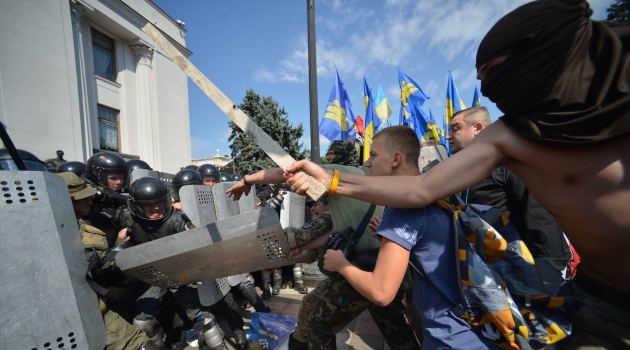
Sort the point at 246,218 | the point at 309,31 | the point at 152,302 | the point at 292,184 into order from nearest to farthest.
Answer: the point at 292,184, the point at 246,218, the point at 152,302, the point at 309,31

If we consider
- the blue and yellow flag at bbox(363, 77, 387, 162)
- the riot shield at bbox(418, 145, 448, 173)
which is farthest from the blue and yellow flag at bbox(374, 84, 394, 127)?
the riot shield at bbox(418, 145, 448, 173)

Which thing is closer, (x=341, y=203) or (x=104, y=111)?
(x=341, y=203)

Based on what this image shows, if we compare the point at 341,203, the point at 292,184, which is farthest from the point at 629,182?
the point at 341,203

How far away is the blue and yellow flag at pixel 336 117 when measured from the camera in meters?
7.41

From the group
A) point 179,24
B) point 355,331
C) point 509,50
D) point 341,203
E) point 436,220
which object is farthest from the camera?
point 179,24

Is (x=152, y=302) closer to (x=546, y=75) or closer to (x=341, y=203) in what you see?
(x=341, y=203)

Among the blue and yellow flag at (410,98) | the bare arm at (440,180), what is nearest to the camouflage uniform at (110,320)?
the bare arm at (440,180)

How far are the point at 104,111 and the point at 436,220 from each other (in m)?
17.0

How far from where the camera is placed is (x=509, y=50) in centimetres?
103

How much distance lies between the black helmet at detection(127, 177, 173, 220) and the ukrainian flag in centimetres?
527

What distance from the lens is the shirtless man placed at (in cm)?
92

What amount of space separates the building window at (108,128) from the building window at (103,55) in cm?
173

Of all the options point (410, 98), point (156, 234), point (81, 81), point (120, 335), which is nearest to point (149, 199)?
point (156, 234)

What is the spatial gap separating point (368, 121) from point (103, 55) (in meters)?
14.1
